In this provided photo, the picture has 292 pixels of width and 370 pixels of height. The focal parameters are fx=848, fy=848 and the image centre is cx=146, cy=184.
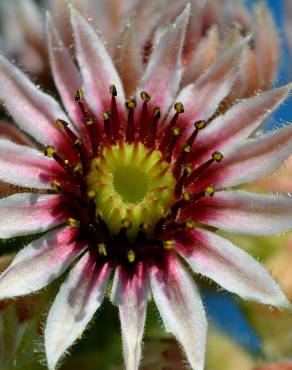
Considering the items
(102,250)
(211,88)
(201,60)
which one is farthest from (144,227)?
(201,60)

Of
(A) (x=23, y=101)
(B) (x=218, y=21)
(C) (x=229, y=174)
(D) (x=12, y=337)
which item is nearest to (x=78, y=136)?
(A) (x=23, y=101)

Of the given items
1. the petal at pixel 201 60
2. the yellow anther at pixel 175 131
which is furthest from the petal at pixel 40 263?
the petal at pixel 201 60

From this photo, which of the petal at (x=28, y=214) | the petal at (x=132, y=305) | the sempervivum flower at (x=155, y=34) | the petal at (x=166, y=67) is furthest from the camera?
the sempervivum flower at (x=155, y=34)

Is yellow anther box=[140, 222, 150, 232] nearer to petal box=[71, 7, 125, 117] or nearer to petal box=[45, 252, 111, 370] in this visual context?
petal box=[45, 252, 111, 370]

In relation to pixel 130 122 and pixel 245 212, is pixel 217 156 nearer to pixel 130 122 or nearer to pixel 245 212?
pixel 245 212

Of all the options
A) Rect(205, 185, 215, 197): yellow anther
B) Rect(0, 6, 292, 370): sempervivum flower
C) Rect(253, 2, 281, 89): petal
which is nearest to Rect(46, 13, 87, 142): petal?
Rect(0, 6, 292, 370): sempervivum flower

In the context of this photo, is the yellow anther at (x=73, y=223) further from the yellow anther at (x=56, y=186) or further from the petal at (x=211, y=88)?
the petal at (x=211, y=88)
